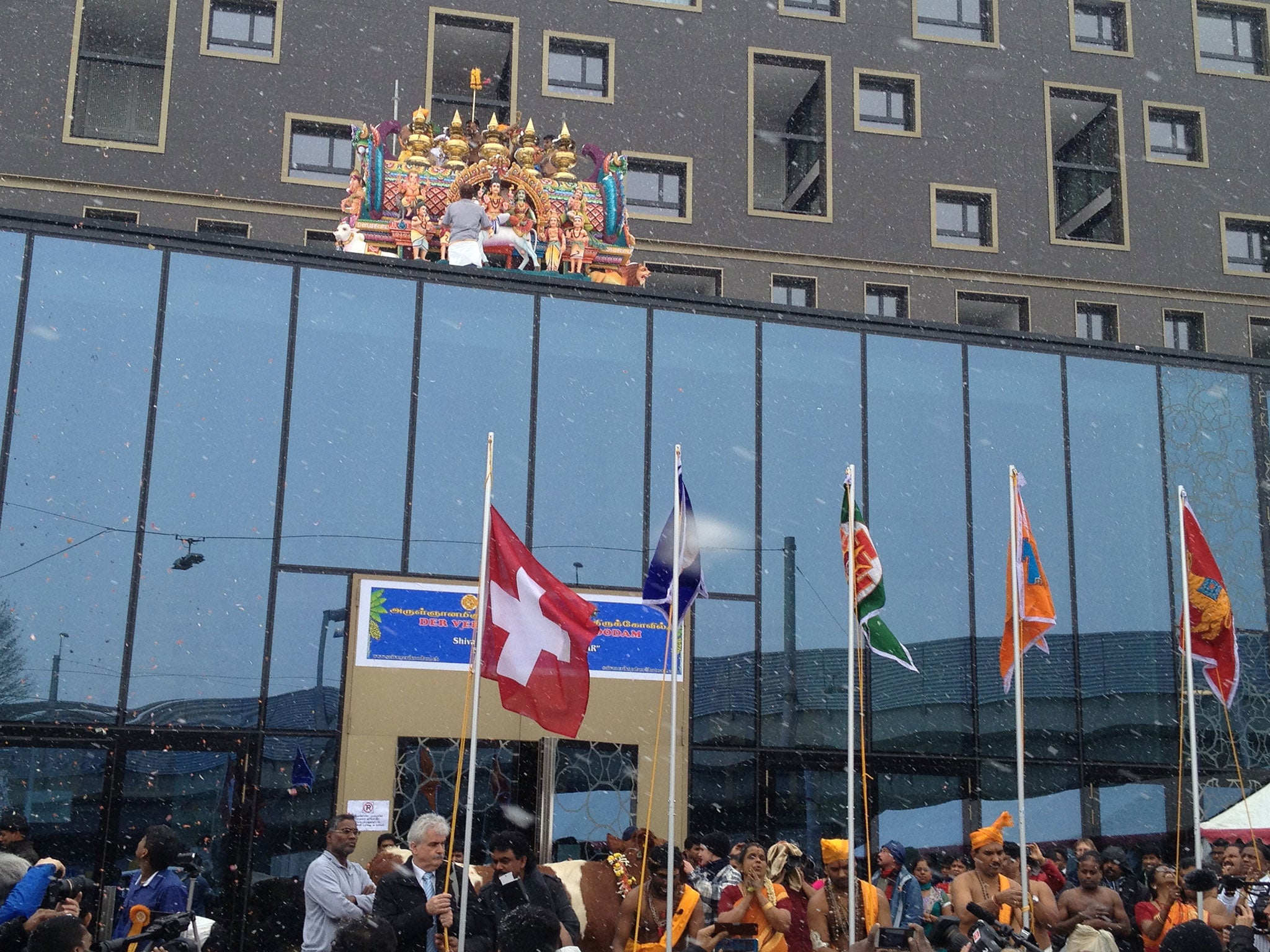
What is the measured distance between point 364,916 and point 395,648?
1216 centimetres

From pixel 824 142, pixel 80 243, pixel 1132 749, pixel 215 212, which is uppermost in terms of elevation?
pixel 824 142

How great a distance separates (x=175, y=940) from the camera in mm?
7637

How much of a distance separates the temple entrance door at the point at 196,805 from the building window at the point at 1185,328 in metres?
22.8

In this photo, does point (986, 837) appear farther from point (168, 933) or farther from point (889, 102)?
point (889, 102)

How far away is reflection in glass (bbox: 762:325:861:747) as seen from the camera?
20047 mm

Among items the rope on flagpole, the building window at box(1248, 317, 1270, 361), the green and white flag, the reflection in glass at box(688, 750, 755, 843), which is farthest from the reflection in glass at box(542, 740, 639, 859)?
the building window at box(1248, 317, 1270, 361)

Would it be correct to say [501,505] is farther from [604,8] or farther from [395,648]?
[604,8]

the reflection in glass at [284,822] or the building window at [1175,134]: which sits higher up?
the building window at [1175,134]

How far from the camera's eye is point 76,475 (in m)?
18.1

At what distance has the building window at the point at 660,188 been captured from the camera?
3108 cm

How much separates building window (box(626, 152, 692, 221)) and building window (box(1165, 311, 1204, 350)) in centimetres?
1062

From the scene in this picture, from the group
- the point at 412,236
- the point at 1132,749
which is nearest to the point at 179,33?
the point at 412,236

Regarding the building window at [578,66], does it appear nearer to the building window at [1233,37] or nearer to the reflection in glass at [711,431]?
the reflection in glass at [711,431]

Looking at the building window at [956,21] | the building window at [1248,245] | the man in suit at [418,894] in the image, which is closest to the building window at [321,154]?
the building window at [956,21]
